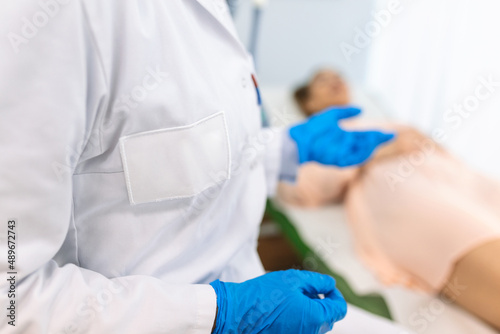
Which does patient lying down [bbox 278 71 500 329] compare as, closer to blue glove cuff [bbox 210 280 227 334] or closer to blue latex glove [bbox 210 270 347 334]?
blue latex glove [bbox 210 270 347 334]

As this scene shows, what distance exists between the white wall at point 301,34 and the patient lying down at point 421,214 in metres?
0.62

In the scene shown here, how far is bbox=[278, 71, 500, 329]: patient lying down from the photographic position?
1389 millimetres

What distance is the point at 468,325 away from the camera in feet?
4.34

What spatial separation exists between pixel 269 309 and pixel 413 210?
1.07 m

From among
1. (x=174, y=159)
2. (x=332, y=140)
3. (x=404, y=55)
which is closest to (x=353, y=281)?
(x=332, y=140)

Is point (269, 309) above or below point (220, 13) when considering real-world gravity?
below

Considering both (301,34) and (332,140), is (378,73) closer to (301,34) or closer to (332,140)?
(301,34)

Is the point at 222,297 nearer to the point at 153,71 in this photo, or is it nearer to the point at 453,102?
the point at 153,71

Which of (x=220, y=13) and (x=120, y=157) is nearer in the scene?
(x=120, y=157)

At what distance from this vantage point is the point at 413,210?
1.65 m

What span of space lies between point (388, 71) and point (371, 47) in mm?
174

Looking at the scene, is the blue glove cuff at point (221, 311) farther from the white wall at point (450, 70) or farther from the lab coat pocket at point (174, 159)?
the white wall at point (450, 70)

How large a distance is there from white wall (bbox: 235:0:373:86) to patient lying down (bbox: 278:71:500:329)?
0.62 meters

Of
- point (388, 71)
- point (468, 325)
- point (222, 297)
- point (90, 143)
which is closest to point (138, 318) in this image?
point (222, 297)
